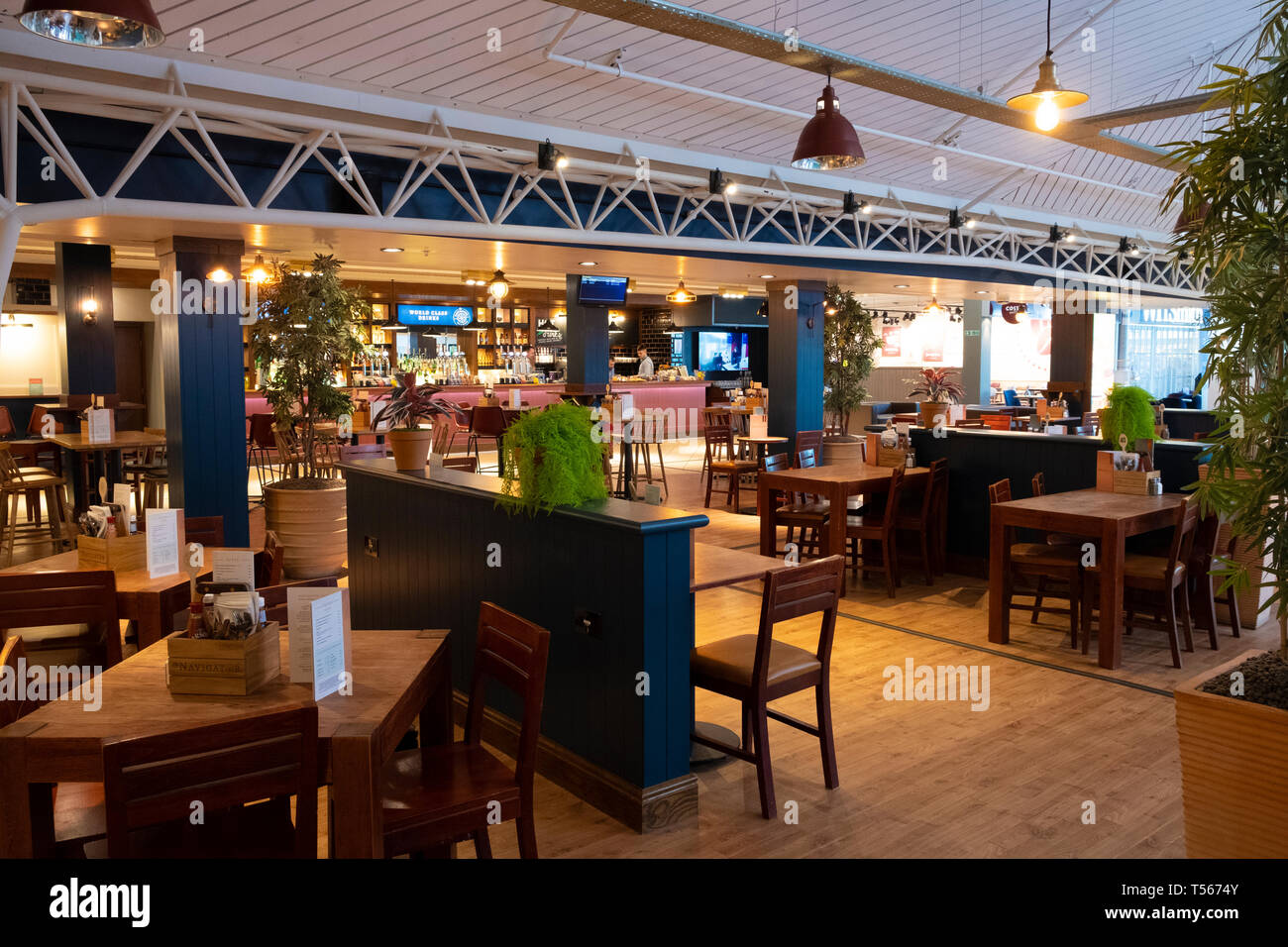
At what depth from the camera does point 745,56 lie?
282 inches

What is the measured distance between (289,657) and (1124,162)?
12.5 metres

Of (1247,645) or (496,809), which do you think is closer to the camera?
(496,809)

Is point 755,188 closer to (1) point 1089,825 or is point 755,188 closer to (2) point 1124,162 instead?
(2) point 1124,162

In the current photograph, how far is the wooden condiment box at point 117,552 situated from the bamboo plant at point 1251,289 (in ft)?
13.4

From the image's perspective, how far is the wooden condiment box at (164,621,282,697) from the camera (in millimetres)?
2430

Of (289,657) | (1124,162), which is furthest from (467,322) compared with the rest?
(289,657)

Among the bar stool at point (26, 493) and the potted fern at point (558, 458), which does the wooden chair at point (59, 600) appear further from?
the bar stool at point (26, 493)

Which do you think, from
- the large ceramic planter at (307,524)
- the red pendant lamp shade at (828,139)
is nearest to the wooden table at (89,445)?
the large ceramic planter at (307,524)

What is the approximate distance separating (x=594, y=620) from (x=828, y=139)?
3.33 m

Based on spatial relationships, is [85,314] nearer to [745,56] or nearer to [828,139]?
[745,56]

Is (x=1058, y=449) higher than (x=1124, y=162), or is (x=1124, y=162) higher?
(x=1124, y=162)

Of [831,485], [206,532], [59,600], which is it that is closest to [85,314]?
[206,532]

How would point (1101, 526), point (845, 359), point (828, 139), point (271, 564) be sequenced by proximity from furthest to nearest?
point (845, 359), point (828, 139), point (1101, 526), point (271, 564)

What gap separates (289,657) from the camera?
2.68 m
